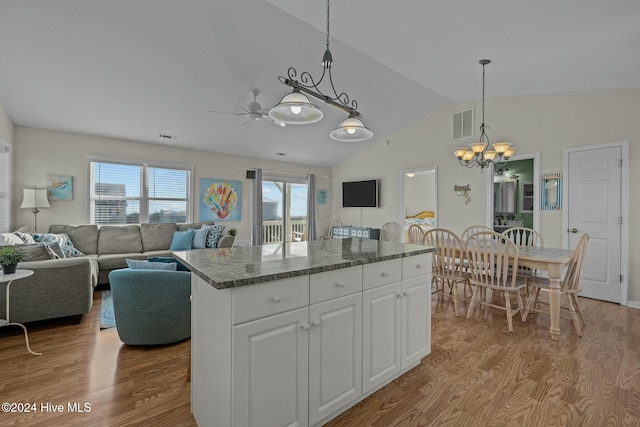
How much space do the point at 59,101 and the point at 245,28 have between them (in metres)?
2.84

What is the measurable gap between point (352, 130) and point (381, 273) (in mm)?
1084

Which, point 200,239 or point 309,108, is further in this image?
point 200,239

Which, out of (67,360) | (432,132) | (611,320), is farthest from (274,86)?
(611,320)

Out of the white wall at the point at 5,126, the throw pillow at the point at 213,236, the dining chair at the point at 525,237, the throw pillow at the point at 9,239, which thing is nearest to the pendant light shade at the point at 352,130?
the dining chair at the point at 525,237

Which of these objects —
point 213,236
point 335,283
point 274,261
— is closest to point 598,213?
point 335,283

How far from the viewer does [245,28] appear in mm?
3182

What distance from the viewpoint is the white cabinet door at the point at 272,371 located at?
128 centimetres

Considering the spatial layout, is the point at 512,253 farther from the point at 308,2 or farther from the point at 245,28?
the point at 245,28

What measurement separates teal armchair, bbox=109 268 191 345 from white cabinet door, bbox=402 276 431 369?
1.74 metres

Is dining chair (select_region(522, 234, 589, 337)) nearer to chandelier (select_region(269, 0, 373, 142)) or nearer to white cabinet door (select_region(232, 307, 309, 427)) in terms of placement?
chandelier (select_region(269, 0, 373, 142))

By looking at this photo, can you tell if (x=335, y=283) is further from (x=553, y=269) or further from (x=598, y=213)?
(x=598, y=213)

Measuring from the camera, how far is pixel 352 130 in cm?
228

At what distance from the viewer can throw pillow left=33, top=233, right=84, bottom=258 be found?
3.99 m

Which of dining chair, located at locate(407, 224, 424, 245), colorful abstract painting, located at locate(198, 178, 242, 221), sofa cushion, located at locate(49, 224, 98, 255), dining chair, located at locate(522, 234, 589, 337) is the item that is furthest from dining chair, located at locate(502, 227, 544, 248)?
sofa cushion, located at locate(49, 224, 98, 255)
